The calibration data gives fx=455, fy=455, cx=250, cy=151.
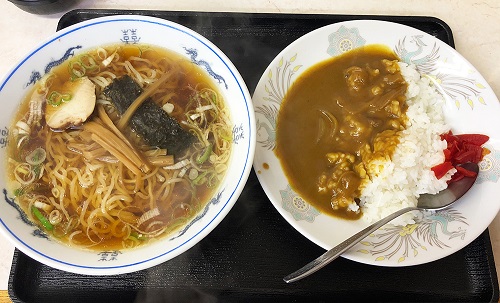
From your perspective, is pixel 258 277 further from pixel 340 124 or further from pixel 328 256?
pixel 340 124

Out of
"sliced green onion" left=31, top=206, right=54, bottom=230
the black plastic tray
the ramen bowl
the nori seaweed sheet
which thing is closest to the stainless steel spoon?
the black plastic tray

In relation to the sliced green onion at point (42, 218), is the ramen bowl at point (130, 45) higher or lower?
higher

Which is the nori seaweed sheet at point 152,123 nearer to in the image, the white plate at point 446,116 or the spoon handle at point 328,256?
the white plate at point 446,116

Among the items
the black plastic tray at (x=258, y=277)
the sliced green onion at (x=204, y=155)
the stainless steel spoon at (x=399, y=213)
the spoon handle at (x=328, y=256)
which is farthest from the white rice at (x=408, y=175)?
the sliced green onion at (x=204, y=155)

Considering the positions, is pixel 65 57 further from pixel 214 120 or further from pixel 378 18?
pixel 378 18

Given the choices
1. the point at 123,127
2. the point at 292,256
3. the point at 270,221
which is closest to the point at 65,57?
the point at 123,127

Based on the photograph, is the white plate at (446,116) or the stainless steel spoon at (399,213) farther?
the white plate at (446,116)

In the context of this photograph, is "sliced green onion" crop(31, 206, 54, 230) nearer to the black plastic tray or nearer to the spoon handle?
the black plastic tray
